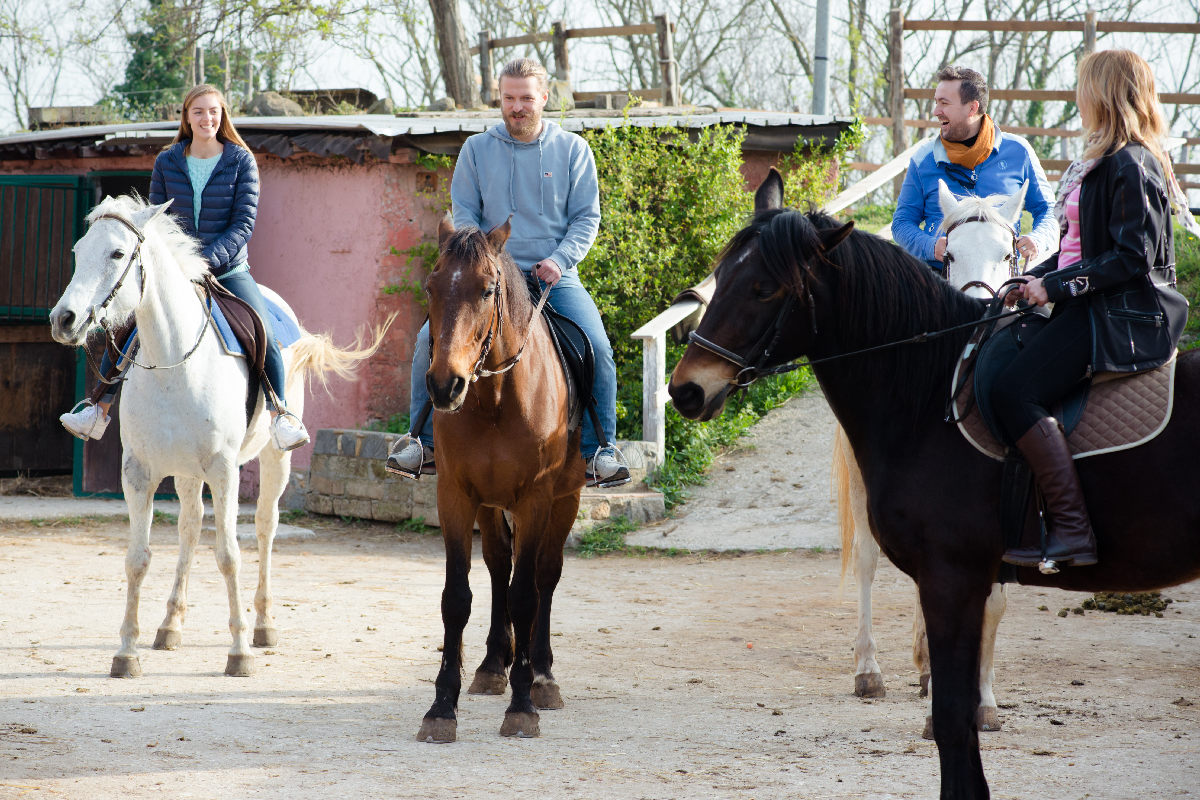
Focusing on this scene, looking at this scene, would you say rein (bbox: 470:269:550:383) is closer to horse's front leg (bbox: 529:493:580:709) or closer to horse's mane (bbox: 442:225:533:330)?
horse's mane (bbox: 442:225:533:330)

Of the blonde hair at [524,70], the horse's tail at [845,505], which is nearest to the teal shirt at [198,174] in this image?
the blonde hair at [524,70]

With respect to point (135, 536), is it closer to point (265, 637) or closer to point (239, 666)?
point (239, 666)

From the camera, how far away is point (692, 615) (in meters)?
7.49

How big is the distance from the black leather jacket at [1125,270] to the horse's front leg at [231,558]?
425 centimetres

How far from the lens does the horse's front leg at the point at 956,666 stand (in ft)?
11.8

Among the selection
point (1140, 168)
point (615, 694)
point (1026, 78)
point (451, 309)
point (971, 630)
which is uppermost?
point (1026, 78)

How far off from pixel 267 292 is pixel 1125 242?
545cm

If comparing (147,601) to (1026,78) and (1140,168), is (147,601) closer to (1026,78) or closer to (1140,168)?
(1140,168)

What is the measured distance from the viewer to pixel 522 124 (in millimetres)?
5555

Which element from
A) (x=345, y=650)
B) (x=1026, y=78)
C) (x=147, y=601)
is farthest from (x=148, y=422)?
(x=1026, y=78)

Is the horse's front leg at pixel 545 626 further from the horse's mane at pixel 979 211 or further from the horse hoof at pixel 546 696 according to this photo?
the horse's mane at pixel 979 211

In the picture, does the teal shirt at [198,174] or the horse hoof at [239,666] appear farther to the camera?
the teal shirt at [198,174]

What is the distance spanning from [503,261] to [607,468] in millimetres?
1200

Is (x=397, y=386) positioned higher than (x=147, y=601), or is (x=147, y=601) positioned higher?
(x=397, y=386)
